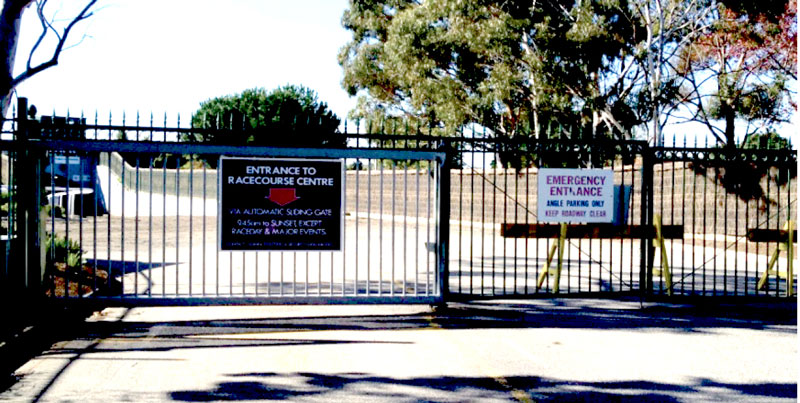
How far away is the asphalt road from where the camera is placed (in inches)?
211

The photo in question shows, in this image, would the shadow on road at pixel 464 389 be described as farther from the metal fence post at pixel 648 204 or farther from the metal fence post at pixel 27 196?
the metal fence post at pixel 648 204

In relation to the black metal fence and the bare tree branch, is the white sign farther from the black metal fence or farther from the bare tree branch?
the bare tree branch

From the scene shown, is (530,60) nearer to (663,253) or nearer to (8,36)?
(663,253)

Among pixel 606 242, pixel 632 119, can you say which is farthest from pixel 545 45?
pixel 606 242

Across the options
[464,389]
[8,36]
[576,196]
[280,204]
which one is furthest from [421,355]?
[8,36]

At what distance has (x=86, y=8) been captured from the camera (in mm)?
10180

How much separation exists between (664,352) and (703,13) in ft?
62.6

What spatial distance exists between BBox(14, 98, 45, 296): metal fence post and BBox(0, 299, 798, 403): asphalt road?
90 centimetres

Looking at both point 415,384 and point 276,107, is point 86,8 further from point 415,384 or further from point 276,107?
point 276,107

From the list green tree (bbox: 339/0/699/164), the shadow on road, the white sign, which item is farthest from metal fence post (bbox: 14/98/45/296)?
green tree (bbox: 339/0/699/164)

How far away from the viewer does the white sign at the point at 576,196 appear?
8.59m

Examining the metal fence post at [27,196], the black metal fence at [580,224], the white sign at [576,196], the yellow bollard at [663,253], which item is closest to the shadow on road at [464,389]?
the black metal fence at [580,224]

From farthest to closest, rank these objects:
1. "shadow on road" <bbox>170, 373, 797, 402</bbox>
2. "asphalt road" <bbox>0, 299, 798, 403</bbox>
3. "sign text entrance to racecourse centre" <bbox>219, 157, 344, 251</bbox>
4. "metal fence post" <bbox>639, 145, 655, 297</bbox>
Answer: "metal fence post" <bbox>639, 145, 655, 297</bbox> < "sign text entrance to racecourse centre" <bbox>219, 157, 344, 251</bbox> < "asphalt road" <bbox>0, 299, 798, 403</bbox> < "shadow on road" <bbox>170, 373, 797, 402</bbox>

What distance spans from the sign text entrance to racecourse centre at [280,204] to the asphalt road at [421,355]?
92 centimetres
